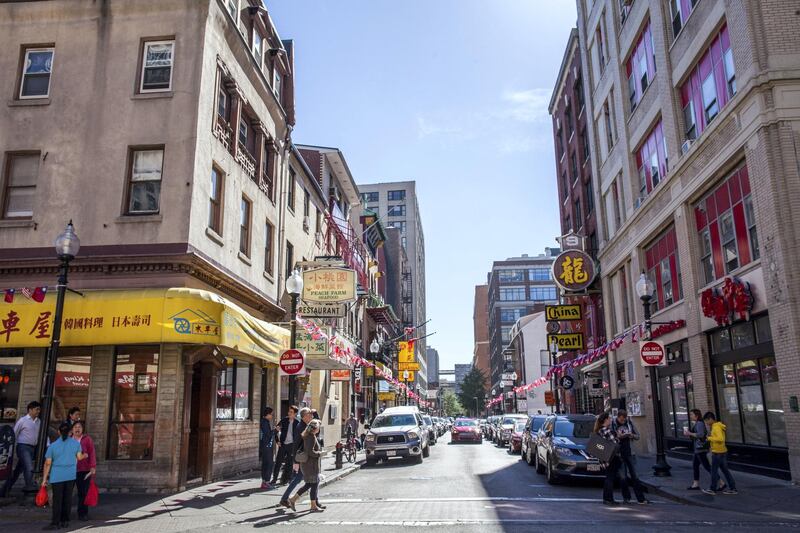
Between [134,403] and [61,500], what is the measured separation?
15.6 ft

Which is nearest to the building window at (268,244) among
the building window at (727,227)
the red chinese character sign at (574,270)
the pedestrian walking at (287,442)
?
the pedestrian walking at (287,442)

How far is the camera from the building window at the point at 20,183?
15.8 meters

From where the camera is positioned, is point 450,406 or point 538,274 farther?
point 450,406

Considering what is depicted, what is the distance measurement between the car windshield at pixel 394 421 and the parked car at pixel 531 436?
4586mm

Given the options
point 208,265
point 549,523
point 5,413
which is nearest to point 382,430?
point 208,265

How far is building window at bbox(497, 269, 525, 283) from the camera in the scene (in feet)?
399

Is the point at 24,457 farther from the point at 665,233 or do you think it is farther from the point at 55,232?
the point at 665,233

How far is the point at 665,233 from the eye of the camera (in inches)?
910

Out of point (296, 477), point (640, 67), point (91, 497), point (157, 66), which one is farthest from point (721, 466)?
point (640, 67)

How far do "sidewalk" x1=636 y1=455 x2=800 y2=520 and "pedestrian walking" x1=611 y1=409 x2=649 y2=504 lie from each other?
1085mm

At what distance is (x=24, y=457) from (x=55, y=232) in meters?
5.72

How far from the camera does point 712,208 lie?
61.2 feet

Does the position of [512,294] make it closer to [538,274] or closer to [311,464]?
[538,274]

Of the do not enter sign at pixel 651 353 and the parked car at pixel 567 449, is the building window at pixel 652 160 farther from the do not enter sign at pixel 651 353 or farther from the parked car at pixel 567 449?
the parked car at pixel 567 449
